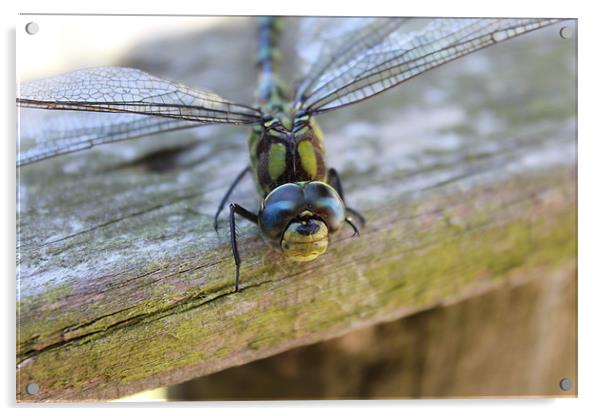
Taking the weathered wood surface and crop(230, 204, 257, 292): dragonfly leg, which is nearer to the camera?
the weathered wood surface

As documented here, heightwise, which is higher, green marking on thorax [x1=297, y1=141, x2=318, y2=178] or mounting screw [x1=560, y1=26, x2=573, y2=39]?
mounting screw [x1=560, y1=26, x2=573, y2=39]

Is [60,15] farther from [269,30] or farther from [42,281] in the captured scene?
[42,281]

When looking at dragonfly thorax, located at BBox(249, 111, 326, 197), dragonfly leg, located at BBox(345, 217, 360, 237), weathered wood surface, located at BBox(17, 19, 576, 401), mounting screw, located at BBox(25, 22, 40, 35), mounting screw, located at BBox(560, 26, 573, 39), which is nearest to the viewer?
weathered wood surface, located at BBox(17, 19, 576, 401)

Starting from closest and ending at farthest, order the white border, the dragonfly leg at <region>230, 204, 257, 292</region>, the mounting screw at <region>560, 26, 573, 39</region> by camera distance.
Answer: the dragonfly leg at <region>230, 204, 257, 292</region>
the white border
the mounting screw at <region>560, 26, 573, 39</region>

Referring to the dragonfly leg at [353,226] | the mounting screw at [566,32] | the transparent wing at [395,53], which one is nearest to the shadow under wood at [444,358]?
the dragonfly leg at [353,226]

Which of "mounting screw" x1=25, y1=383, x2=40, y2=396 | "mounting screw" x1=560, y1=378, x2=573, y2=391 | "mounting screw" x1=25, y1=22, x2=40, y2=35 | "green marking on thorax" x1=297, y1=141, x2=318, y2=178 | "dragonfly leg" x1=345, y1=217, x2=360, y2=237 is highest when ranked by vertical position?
"mounting screw" x1=25, y1=22, x2=40, y2=35

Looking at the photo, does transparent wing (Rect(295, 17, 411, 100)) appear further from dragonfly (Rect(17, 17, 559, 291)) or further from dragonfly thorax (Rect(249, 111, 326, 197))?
dragonfly thorax (Rect(249, 111, 326, 197))

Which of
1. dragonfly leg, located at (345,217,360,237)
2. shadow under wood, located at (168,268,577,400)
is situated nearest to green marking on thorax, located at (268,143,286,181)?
dragonfly leg, located at (345,217,360,237)

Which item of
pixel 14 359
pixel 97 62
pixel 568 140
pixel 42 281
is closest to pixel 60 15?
pixel 97 62

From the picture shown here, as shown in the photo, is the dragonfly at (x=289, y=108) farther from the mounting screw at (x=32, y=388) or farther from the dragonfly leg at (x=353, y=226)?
the mounting screw at (x=32, y=388)
